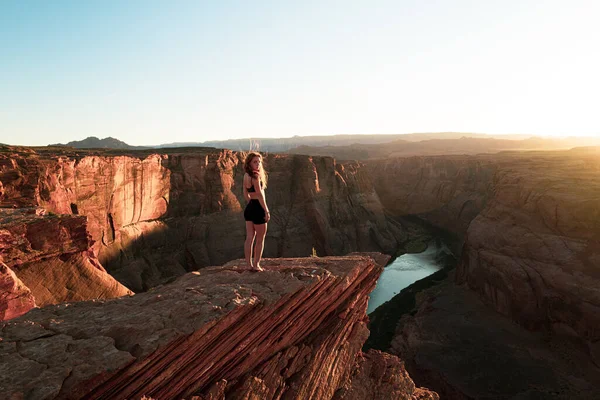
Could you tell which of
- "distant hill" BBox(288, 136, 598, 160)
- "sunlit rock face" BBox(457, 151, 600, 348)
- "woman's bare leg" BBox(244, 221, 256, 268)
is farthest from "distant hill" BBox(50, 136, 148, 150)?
"woman's bare leg" BBox(244, 221, 256, 268)

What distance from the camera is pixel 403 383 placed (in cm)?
983

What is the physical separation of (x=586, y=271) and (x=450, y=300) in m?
12.6

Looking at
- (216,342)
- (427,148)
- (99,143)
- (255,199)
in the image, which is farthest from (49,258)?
(427,148)

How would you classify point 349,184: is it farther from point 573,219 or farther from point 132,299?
point 132,299

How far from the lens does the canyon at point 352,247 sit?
2455cm

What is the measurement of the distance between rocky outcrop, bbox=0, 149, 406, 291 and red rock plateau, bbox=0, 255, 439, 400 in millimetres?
20625

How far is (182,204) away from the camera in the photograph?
128 ft

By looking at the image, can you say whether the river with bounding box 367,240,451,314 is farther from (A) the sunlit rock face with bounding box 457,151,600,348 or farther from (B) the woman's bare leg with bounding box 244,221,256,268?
(B) the woman's bare leg with bounding box 244,221,256,268

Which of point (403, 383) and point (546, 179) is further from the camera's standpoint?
point (546, 179)

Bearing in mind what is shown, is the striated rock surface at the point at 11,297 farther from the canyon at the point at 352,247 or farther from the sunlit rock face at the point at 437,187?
the sunlit rock face at the point at 437,187

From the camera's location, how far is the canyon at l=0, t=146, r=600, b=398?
24.5 metres

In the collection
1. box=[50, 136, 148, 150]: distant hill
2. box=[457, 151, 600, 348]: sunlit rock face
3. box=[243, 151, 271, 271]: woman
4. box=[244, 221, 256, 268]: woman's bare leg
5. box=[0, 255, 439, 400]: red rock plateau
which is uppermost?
box=[50, 136, 148, 150]: distant hill

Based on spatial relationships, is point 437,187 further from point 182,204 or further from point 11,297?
point 11,297

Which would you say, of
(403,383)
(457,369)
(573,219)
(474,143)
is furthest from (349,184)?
(474,143)
